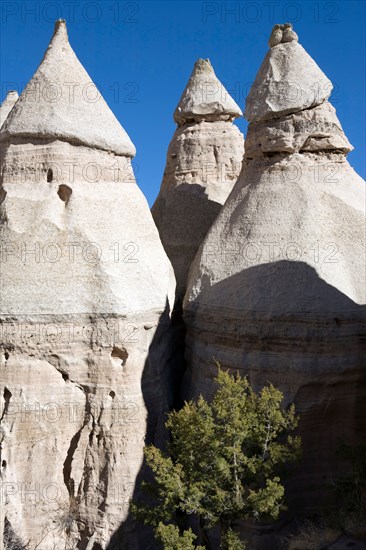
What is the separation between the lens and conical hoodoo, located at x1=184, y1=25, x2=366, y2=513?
37.5ft

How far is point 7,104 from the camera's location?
21578 millimetres

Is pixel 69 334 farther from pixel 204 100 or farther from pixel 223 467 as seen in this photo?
pixel 204 100

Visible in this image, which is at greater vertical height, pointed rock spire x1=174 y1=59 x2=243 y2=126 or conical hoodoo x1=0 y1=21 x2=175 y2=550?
pointed rock spire x1=174 y1=59 x2=243 y2=126

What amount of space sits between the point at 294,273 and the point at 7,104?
14.0 meters

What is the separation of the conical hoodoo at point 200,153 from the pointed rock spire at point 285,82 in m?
3.69

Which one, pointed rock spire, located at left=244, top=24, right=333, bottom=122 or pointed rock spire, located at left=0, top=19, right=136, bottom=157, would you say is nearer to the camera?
pointed rock spire, located at left=0, top=19, right=136, bottom=157

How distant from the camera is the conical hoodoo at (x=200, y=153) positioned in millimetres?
16922

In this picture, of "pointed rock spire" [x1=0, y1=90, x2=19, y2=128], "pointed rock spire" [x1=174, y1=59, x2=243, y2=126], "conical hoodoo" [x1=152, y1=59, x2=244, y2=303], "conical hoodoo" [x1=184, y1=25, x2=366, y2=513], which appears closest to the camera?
"conical hoodoo" [x1=184, y1=25, x2=366, y2=513]

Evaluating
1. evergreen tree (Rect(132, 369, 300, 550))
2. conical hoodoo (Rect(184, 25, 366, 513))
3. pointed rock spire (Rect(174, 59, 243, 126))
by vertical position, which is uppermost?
pointed rock spire (Rect(174, 59, 243, 126))

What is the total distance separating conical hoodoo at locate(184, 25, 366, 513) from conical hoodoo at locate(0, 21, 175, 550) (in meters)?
1.32

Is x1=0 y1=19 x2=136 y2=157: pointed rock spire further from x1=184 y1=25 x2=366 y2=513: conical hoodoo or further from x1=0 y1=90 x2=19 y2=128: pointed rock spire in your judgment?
x1=0 y1=90 x2=19 y2=128: pointed rock spire

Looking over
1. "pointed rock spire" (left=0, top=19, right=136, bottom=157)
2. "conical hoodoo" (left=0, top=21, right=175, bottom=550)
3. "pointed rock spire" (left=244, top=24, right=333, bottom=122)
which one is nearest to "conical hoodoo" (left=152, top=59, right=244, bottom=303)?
"pointed rock spire" (left=244, top=24, right=333, bottom=122)

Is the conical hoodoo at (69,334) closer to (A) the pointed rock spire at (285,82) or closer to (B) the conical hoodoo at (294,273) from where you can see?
(B) the conical hoodoo at (294,273)

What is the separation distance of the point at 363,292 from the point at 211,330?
9.94 feet
